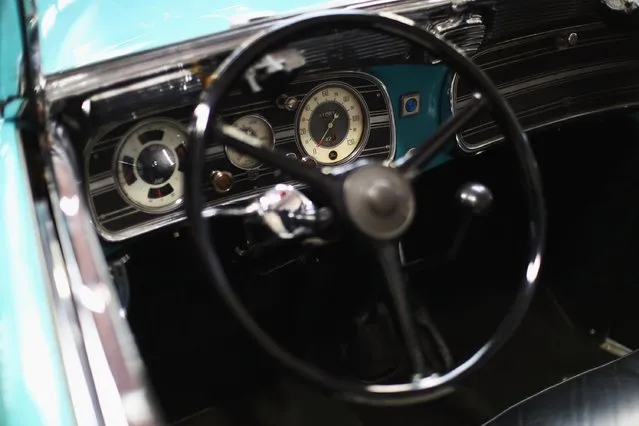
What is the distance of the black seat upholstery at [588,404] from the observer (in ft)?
4.21

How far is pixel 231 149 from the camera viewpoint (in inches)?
53.9

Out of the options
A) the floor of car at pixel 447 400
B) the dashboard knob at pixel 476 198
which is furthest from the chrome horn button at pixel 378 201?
the floor of car at pixel 447 400

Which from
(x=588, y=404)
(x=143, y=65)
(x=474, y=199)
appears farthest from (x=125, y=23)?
(x=588, y=404)

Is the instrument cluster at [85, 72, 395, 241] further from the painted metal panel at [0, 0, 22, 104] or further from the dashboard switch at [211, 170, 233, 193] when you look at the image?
the painted metal panel at [0, 0, 22, 104]

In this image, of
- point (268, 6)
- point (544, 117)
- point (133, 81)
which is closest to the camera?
point (133, 81)

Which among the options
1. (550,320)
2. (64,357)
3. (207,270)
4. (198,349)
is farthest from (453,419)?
(64,357)

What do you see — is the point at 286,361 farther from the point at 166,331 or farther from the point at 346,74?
the point at 166,331

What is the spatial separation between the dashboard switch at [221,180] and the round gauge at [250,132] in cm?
3

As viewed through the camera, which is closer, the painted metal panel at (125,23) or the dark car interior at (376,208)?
the dark car interior at (376,208)

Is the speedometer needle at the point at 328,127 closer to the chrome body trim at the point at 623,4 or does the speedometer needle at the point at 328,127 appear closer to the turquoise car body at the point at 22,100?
the turquoise car body at the point at 22,100

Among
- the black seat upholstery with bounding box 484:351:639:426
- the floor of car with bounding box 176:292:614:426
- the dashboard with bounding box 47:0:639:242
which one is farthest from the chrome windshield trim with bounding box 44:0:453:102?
the floor of car with bounding box 176:292:614:426

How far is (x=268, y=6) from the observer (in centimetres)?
159

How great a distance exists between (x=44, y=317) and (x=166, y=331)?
0.97 meters

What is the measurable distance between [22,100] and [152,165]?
0.26 m
